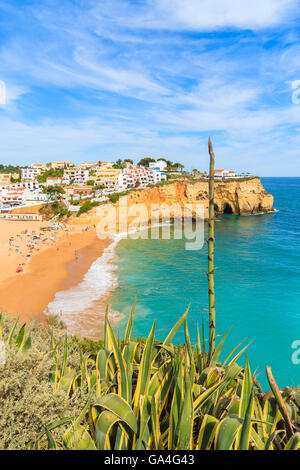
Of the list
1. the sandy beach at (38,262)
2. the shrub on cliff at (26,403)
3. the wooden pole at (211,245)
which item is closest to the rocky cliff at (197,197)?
the sandy beach at (38,262)

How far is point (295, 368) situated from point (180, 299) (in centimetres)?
805

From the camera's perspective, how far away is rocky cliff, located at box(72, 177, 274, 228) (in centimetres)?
5234

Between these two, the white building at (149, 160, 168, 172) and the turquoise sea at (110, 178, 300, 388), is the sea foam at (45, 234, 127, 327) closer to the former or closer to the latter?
the turquoise sea at (110, 178, 300, 388)

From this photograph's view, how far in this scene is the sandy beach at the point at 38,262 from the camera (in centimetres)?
1794

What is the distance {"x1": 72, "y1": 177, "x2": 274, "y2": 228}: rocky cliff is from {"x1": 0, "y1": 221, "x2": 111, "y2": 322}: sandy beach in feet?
44.9

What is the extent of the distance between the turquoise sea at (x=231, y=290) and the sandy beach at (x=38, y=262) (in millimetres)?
4090

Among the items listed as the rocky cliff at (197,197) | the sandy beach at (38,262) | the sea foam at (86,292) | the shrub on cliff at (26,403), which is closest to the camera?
the shrub on cliff at (26,403)

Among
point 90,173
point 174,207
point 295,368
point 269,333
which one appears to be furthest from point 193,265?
point 90,173

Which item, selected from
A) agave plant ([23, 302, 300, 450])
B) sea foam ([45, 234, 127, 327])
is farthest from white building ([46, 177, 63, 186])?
agave plant ([23, 302, 300, 450])

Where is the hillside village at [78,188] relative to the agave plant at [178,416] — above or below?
above

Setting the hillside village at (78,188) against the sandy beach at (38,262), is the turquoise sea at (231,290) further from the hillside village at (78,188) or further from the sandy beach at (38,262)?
the hillside village at (78,188)

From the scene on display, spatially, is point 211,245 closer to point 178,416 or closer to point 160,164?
point 178,416

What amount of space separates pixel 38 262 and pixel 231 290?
18.4 meters

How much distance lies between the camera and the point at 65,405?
326 centimetres
